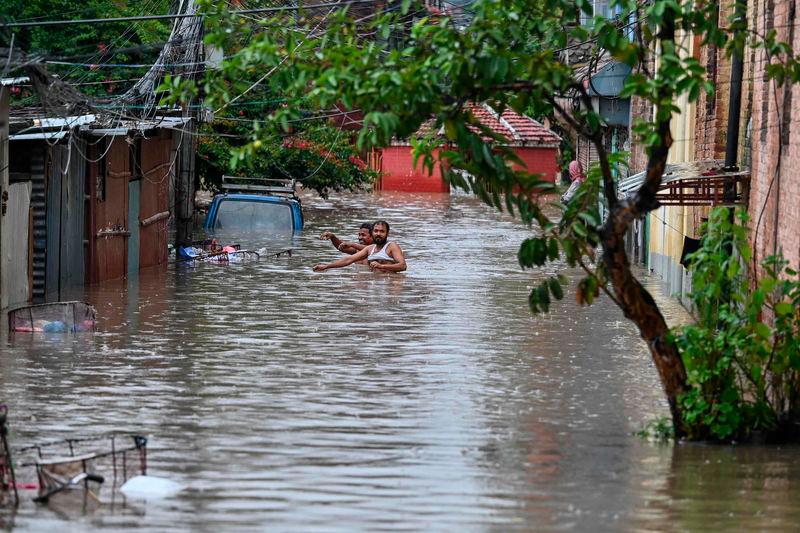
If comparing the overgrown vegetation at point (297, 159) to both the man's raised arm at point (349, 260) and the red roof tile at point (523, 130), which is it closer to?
the man's raised arm at point (349, 260)

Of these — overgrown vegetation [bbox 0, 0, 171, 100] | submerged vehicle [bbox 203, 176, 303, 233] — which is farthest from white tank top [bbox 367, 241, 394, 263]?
submerged vehicle [bbox 203, 176, 303, 233]

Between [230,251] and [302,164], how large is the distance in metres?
11.5

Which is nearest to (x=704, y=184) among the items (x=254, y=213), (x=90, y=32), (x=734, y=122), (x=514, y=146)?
(x=734, y=122)

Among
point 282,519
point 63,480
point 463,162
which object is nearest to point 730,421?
point 463,162

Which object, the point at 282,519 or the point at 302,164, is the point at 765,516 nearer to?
the point at 282,519

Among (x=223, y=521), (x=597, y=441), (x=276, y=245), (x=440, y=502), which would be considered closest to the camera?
(x=223, y=521)

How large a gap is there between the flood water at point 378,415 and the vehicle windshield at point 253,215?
11.6 metres

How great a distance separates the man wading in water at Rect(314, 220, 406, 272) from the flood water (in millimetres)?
2059

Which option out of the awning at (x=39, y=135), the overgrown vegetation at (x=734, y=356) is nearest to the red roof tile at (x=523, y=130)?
the awning at (x=39, y=135)

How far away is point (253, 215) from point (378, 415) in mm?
21722

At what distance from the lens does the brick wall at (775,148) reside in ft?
42.8

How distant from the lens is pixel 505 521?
8.03 metres

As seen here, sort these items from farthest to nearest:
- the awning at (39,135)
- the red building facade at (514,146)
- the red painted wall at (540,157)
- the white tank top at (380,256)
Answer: the red painted wall at (540,157) → the red building facade at (514,146) → the white tank top at (380,256) → the awning at (39,135)

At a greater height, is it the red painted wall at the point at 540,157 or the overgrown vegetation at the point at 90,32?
the overgrown vegetation at the point at 90,32
